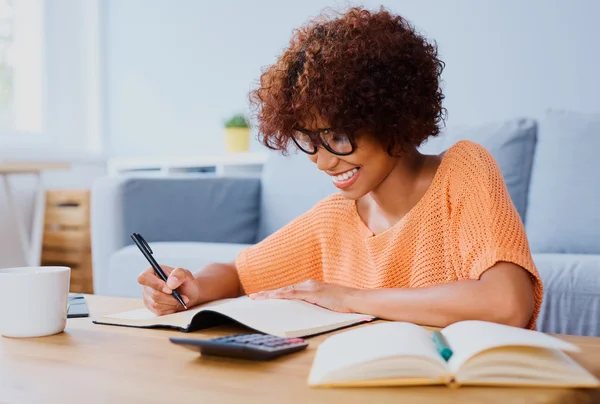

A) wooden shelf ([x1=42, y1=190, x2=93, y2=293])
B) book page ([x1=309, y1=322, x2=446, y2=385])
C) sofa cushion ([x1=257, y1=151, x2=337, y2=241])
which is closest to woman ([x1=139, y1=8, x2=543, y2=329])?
book page ([x1=309, y1=322, x2=446, y2=385])

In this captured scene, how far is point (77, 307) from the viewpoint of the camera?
112 centimetres

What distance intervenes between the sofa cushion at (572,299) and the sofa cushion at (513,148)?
0.50 m

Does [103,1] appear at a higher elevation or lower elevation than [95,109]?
higher

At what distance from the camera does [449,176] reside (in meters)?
1.20

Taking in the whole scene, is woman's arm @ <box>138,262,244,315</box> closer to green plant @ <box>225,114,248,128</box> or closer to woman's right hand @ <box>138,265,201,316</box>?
woman's right hand @ <box>138,265,201,316</box>

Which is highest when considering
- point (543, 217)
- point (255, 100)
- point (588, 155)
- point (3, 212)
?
point (255, 100)

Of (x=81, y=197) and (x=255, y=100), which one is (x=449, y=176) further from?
(x=81, y=197)

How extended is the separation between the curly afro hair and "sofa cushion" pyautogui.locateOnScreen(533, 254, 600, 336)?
0.68 m

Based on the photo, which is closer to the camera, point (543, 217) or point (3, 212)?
point (543, 217)

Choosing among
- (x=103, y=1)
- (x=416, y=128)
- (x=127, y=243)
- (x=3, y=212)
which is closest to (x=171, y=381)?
(x=416, y=128)

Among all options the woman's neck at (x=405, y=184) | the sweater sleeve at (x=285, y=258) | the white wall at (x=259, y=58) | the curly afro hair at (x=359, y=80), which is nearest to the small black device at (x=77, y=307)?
the sweater sleeve at (x=285, y=258)

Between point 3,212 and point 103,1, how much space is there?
1.31 metres

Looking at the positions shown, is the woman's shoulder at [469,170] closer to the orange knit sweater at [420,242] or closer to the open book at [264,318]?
the orange knit sweater at [420,242]

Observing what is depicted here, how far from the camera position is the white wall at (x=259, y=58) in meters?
2.76
